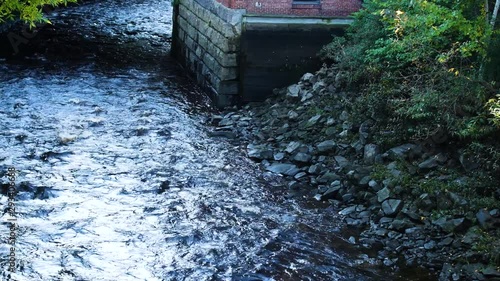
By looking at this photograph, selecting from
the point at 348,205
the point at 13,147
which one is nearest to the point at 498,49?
the point at 348,205

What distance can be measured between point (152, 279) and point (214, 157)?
5887 millimetres

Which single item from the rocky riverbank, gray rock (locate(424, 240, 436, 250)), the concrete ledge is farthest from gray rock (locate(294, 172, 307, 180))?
the concrete ledge

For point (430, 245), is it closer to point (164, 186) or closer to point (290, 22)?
point (164, 186)

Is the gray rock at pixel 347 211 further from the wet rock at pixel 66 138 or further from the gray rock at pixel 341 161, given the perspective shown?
the wet rock at pixel 66 138

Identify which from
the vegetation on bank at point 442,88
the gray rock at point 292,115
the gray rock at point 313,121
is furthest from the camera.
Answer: the gray rock at point 292,115

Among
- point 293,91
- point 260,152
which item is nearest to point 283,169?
point 260,152

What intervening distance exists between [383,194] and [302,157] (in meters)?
2.86

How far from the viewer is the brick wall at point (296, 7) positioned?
20.0m

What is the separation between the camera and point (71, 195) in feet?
46.2

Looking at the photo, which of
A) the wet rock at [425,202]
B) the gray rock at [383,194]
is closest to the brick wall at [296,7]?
the gray rock at [383,194]

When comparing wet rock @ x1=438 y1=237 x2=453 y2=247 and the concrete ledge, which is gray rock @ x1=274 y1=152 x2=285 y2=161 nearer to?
the concrete ledge

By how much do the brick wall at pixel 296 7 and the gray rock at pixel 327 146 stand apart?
5.56m

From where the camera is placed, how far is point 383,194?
→ 44.7 feet

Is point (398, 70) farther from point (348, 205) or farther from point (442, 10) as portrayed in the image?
point (348, 205)
